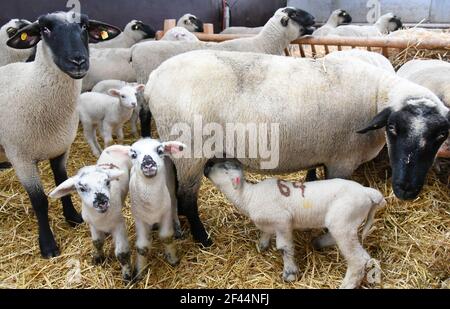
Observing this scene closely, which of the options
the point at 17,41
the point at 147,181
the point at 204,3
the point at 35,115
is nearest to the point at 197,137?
the point at 147,181

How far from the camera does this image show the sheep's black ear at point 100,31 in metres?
2.49

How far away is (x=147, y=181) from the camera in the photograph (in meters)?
2.06

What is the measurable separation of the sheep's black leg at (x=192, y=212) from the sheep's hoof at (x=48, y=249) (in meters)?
0.82

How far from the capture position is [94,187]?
1964 millimetres

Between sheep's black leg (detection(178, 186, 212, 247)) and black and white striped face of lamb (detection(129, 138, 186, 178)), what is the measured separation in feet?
1.58

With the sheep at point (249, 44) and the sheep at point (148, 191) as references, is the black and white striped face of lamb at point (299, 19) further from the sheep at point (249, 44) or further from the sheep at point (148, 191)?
the sheep at point (148, 191)

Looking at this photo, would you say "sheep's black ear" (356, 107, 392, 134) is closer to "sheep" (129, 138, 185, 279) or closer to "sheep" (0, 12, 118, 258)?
"sheep" (129, 138, 185, 279)

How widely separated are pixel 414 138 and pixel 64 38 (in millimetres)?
1883

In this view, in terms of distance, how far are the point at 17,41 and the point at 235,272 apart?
1855 millimetres

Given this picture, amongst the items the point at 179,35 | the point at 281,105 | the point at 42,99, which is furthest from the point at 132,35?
the point at 281,105

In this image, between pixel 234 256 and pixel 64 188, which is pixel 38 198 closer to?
pixel 64 188

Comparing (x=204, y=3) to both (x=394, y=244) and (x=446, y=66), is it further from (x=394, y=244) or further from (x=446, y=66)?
(x=394, y=244)

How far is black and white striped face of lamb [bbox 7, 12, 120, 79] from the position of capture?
2119 millimetres

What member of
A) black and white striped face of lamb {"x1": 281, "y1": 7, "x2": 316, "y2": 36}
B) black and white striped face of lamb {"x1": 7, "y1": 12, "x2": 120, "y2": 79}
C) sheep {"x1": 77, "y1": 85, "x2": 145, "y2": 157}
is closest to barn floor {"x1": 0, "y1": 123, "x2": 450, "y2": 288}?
sheep {"x1": 77, "y1": 85, "x2": 145, "y2": 157}
